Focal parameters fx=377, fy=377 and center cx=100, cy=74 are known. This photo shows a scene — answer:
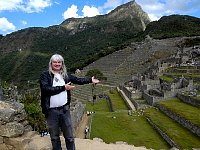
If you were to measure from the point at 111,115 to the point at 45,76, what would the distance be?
1142 inches

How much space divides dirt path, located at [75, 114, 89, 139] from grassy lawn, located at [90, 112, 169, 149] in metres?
0.76

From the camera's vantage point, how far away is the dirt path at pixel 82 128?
2909 cm

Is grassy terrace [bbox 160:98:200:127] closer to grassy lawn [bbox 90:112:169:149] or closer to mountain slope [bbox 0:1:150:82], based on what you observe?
grassy lawn [bbox 90:112:169:149]

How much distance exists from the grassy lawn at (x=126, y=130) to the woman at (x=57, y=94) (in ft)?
56.7

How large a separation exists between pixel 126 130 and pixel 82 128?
14.2 ft

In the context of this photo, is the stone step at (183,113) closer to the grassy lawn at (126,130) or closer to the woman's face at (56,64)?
the grassy lawn at (126,130)

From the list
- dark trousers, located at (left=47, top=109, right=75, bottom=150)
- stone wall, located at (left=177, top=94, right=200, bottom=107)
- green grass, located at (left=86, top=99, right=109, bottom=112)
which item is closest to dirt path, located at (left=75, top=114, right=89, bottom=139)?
green grass, located at (left=86, top=99, right=109, bottom=112)

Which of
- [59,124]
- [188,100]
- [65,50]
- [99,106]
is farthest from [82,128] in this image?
[65,50]

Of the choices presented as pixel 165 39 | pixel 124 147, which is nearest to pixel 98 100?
pixel 124 147

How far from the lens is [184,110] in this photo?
31.8m

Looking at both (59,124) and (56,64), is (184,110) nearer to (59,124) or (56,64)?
(59,124)

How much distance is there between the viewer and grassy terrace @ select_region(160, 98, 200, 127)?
91.6 ft

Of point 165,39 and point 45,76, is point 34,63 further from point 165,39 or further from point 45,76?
point 45,76

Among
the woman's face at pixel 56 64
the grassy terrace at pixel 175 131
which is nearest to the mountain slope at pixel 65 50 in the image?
the grassy terrace at pixel 175 131
